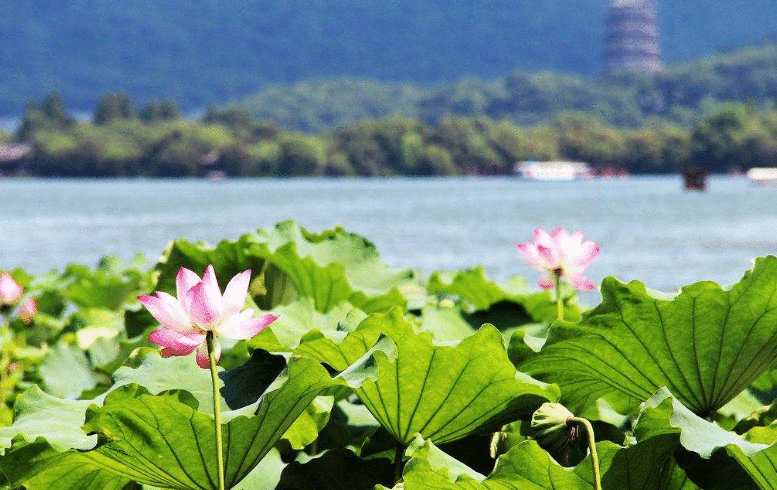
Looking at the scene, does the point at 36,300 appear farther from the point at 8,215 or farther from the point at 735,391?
the point at 8,215

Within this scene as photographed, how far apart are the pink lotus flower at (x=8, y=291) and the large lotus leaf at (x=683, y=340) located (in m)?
1.71

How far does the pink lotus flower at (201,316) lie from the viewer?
128 cm

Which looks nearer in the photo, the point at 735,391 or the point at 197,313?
the point at 197,313

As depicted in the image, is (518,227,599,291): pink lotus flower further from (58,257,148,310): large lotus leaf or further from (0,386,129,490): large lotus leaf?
(58,257,148,310): large lotus leaf

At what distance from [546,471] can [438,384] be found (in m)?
0.28

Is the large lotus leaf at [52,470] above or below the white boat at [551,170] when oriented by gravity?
above

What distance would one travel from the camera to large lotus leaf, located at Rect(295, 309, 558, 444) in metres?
1.47

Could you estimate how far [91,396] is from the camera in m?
1.96

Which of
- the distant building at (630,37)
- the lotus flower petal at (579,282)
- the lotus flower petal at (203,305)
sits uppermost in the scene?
the distant building at (630,37)

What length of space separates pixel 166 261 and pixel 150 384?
1068 millimetres

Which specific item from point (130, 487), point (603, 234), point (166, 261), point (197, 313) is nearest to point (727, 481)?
point (197, 313)

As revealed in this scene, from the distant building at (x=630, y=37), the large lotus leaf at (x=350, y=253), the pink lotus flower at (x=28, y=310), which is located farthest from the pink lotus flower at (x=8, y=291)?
the distant building at (x=630, y=37)

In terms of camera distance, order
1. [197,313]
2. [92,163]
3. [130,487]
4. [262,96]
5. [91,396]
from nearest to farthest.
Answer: [197,313] < [130,487] < [91,396] < [92,163] < [262,96]

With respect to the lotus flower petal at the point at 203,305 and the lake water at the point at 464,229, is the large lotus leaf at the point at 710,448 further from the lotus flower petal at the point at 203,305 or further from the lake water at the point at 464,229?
the lake water at the point at 464,229
